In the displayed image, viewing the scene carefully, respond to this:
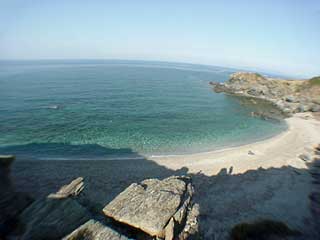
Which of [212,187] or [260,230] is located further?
[212,187]

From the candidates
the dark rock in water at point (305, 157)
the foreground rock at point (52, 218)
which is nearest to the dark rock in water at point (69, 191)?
the foreground rock at point (52, 218)

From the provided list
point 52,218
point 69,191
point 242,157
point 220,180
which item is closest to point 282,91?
point 242,157

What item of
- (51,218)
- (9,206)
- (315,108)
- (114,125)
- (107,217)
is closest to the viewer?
(51,218)

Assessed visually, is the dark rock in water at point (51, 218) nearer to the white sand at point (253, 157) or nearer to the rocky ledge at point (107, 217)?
the rocky ledge at point (107, 217)

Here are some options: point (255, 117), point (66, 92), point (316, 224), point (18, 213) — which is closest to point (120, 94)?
point (66, 92)

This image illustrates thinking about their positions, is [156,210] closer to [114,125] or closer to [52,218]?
[52,218]
